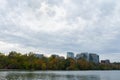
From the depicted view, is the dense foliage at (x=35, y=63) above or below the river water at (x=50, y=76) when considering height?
above

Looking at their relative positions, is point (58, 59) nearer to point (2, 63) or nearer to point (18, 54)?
point (18, 54)

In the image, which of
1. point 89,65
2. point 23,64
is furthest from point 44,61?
point 89,65

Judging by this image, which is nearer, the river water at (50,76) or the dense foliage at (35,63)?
the river water at (50,76)

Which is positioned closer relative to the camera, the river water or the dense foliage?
the river water

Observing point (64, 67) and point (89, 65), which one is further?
point (89, 65)

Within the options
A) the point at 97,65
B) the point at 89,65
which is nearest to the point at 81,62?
the point at 89,65

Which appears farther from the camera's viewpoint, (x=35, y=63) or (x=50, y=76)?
(x=35, y=63)

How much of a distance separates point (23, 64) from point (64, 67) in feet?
97.2

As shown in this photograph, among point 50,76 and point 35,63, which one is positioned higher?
point 35,63

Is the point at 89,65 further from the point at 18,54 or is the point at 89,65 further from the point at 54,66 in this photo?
the point at 18,54

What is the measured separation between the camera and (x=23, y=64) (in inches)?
5468

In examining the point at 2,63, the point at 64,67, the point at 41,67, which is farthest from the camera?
the point at 64,67

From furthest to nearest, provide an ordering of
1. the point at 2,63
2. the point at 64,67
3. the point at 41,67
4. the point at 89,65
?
the point at 89,65 → the point at 64,67 → the point at 41,67 → the point at 2,63

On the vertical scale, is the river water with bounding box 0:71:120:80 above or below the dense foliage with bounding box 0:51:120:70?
below
